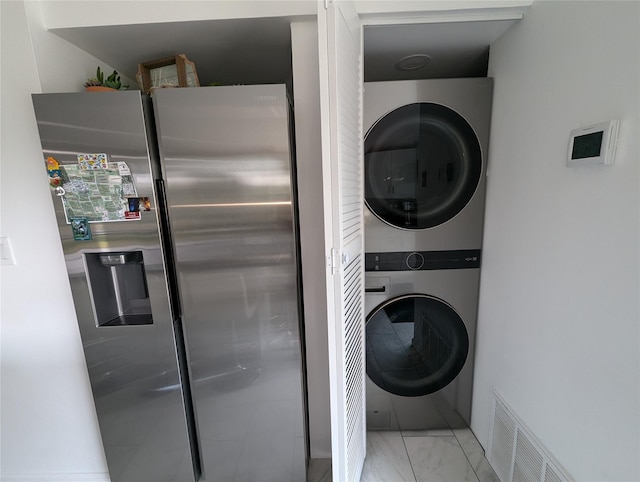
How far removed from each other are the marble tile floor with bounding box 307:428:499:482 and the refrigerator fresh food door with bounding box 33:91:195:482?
2.81 feet

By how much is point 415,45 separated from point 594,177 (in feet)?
3.24

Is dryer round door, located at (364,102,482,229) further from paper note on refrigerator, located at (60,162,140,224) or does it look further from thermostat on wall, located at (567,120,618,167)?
paper note on refrigerator, located at (60,162,140,224)

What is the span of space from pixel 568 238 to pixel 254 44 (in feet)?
5.01

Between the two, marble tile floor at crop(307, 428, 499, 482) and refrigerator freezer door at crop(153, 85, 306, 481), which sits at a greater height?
refrigerator freezer door at crop(153, 85, 306, 481)

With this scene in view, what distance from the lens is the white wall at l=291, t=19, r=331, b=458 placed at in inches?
45.4

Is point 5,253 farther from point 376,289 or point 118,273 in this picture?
point 376,289

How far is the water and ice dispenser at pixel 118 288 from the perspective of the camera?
1.14 m

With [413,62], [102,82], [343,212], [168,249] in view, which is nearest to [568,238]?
[343,212]

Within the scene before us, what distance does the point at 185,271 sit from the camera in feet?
3.69

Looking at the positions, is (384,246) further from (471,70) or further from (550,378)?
(471,70)

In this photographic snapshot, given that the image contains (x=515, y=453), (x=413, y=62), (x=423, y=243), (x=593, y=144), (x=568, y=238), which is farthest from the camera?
(x=413, y=62)

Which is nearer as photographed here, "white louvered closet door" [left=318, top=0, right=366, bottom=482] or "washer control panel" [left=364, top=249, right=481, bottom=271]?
"white louvered closet door" [left=318, top=0, right=366, bottom=482]

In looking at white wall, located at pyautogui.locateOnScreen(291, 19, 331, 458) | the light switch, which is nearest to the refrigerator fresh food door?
the light switch

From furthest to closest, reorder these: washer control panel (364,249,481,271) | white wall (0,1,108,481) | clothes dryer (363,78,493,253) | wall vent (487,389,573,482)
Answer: washer control panel (364,249,481,271) → clothes dryer (363,78,493,253) → white wall (0,1,108,481) → wall vent (487,389,573,482)
